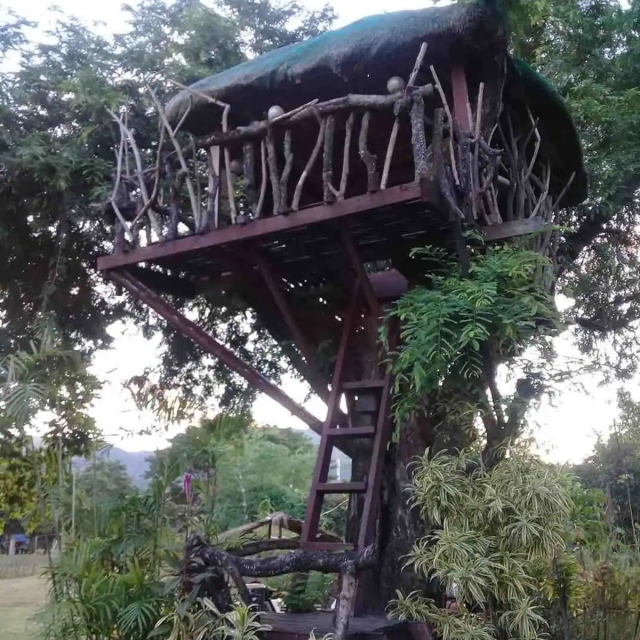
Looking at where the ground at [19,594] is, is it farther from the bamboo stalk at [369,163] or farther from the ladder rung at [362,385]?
the bamboo stalk at [369,163]

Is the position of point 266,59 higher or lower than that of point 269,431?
higher

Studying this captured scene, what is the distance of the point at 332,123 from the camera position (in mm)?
3820

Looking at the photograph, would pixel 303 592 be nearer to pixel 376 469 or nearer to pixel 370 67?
pixel 376 469

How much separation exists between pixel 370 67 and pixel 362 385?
6.54 feet

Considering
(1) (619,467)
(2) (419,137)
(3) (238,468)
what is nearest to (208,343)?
(2) (419,137)

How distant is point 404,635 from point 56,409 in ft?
8.77

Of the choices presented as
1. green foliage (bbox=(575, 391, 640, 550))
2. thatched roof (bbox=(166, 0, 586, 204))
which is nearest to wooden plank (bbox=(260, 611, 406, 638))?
Result: thatched roof (bbox=(166, 0, 586, 204))

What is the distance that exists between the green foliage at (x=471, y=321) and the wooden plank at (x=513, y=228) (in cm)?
12

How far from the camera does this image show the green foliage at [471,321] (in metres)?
3.60

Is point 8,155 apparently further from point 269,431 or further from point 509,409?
point 269,431

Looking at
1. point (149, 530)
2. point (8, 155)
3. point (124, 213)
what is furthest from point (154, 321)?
point (149, 530)

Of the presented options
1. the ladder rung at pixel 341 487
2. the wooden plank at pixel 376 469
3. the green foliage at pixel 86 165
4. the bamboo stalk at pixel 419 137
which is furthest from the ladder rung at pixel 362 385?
the green foliage at pixel 86 165

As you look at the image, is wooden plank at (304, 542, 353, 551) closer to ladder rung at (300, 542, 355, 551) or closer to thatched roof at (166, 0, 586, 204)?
ladder rung at (300, 542, 355, 551)

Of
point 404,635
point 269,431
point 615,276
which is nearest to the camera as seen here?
point 404,635
